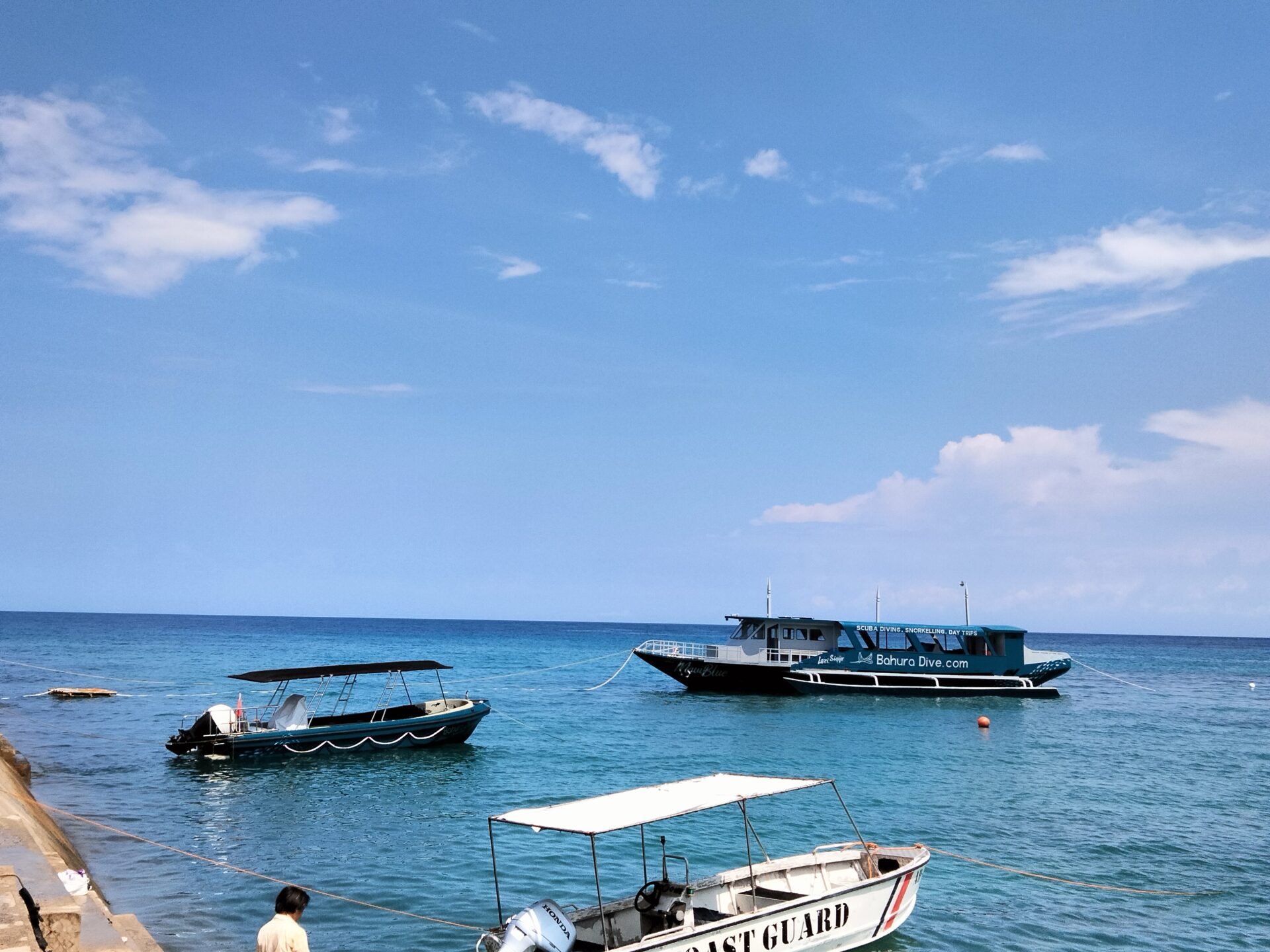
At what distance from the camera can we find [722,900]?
1360 centimetres

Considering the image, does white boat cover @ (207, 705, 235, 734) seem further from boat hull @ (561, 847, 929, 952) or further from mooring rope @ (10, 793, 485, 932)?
boat hull @ (561, 847, 929, 952)

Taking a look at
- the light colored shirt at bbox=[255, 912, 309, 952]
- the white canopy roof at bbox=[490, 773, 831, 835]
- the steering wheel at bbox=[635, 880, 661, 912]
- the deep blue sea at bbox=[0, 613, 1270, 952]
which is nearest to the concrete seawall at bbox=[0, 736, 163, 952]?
the light colored shirt at bbox=[255, 912, 309, 952]

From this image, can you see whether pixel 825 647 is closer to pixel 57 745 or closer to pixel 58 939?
pixel 57 745

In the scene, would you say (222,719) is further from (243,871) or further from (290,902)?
(290,902)

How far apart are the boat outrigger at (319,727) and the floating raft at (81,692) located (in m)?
23.7

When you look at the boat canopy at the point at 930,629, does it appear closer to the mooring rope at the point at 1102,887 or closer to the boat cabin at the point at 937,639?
the boat cabin at the point at 937,639

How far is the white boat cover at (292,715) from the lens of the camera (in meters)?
30.9

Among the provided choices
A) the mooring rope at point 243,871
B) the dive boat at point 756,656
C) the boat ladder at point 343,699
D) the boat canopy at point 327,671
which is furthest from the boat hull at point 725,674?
the mooring rope at point 243,871

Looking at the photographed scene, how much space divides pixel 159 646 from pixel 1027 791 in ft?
331

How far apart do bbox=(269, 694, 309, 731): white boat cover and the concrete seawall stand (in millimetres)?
14004

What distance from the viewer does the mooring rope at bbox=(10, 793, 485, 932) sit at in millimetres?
15703

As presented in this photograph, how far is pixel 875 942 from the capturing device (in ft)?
47.1

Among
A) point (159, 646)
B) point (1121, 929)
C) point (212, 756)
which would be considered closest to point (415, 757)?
point (212, 756)

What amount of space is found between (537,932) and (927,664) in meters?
44.2
